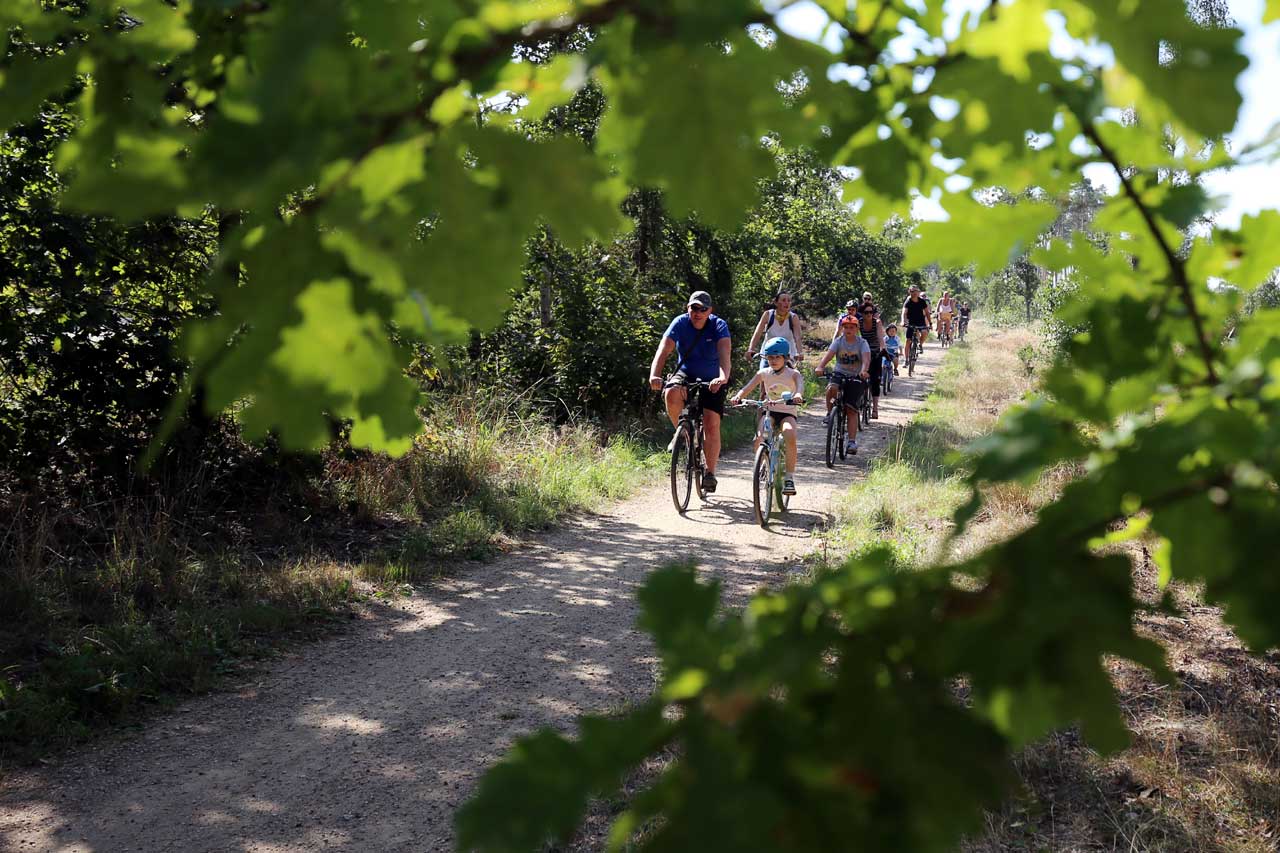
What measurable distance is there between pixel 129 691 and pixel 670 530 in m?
5.20

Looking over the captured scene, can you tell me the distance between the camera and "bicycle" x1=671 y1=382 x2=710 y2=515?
31.3 feet

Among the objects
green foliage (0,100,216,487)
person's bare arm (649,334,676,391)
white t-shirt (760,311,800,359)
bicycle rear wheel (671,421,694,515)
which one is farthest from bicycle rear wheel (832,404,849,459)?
green foliage (0,100,216,487)

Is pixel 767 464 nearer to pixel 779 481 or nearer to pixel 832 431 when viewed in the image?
pixel 779 481

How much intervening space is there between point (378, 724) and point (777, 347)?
5.66m

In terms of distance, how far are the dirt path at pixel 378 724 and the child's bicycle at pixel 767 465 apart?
109 cm

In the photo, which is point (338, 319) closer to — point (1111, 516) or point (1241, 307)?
point (1111, 516)

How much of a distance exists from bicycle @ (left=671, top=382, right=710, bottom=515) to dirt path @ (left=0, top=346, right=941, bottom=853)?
1.69m

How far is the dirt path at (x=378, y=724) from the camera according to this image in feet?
12.7

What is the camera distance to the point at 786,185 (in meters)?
19.1

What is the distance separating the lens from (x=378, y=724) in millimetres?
4852

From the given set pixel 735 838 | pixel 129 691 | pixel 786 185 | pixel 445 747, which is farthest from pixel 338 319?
pixel 786 185

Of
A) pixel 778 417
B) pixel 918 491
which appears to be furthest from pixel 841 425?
pixel 778 417

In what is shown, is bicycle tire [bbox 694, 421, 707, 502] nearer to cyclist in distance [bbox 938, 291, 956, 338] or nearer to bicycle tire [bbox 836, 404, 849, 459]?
bicycle tire [bbox 836, 404, 849, 459]

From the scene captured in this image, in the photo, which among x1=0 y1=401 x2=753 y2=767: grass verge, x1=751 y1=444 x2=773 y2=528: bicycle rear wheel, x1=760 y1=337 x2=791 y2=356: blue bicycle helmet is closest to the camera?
x1=0 y1=401 x2=753 y2=767: grass verge
